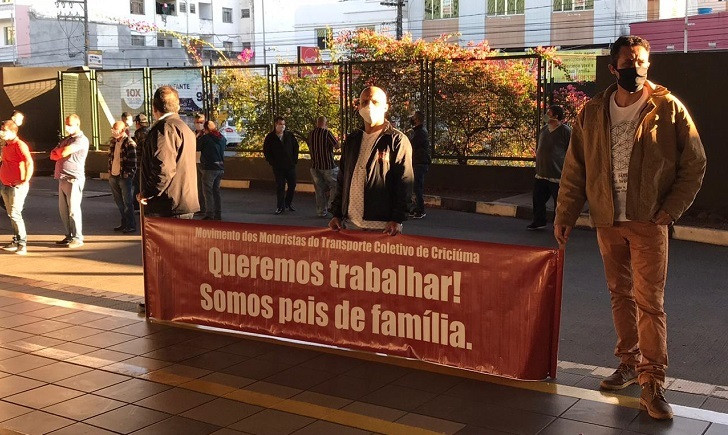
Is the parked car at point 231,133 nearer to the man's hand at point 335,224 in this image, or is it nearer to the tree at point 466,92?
the tree at point 466,92

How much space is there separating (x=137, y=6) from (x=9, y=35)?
32.2 ft

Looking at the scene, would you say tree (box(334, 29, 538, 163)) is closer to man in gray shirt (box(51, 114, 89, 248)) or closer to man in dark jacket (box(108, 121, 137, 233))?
man in dark jacket (box(108, 121, 137, 233))

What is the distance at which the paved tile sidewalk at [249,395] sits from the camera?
485cm

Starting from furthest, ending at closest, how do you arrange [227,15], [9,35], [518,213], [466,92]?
[227,15] → [9,35] → [466,92] → [518,213]

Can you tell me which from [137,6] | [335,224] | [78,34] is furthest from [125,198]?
[137,6]

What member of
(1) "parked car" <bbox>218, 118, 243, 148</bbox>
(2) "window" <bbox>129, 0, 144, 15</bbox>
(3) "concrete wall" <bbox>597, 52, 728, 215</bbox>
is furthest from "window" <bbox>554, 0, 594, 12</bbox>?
(2) "window" <bbox>129, 0, 144, 15</bbox>

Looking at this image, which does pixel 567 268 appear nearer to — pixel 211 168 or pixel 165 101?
pixel 165 101

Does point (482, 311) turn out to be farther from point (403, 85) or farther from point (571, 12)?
point (571, 12)

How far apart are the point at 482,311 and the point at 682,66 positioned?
10.5m

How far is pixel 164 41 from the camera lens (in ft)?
229

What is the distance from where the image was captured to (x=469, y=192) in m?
17.7

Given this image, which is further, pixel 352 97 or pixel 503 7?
pixel 503 7

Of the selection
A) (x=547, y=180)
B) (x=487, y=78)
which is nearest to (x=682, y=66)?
(x=547, y=180)

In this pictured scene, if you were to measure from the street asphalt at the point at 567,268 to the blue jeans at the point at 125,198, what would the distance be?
375 millimetres
